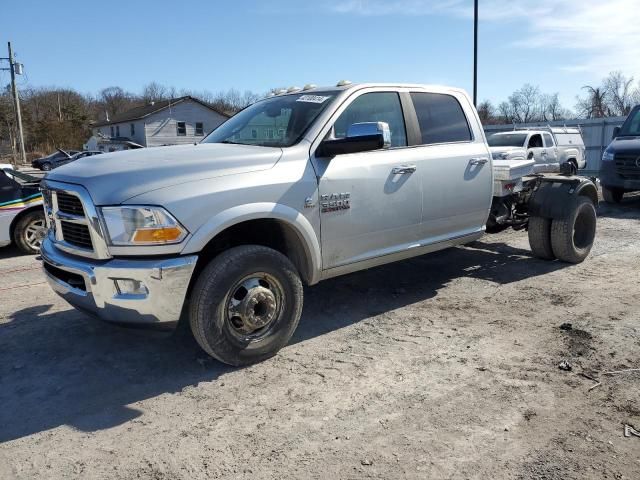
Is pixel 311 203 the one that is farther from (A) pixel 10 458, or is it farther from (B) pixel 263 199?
(A) pixel 10 458

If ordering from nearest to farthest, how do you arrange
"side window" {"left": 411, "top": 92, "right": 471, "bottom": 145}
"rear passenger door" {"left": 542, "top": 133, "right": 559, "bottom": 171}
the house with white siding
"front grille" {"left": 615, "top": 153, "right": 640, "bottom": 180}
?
"side window" {"left": 411, "top": 92, "right": 471, "bottom": 145}
"front grille" {"left": 615, "top": 153, "right": 640, "bottom": 180}
"rear passenger door" {"left": 542, "top": 133, "right": 559, "bottom": 171}
the house with white siding

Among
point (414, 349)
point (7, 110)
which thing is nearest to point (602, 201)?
point (414, 349)

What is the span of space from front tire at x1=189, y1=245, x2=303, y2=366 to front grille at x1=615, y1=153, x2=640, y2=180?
399 inches

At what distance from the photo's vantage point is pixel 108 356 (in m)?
4.10

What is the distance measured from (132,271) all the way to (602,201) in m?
12.8

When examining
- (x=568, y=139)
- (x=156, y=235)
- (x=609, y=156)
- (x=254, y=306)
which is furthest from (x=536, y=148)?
(x=156, y=235)

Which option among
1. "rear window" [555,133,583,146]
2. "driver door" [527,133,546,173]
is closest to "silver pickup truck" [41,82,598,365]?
"driver door" [527,133,546,173]

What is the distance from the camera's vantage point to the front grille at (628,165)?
11.2 metres

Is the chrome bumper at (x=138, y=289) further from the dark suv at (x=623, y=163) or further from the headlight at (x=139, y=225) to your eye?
the dark suv at (x=623, y=163)

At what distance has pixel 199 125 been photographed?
56531 millimetres

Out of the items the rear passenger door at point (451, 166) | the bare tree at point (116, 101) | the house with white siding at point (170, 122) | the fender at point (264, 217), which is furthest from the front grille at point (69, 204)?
the bare tree at point (116, 101)

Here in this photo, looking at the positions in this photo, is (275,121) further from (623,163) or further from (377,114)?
(623,163)

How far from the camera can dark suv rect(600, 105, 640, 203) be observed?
37.1 feet

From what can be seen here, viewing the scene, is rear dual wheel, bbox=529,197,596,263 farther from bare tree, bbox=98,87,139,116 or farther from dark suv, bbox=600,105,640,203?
bare tree, bbox=98,87,139,116
